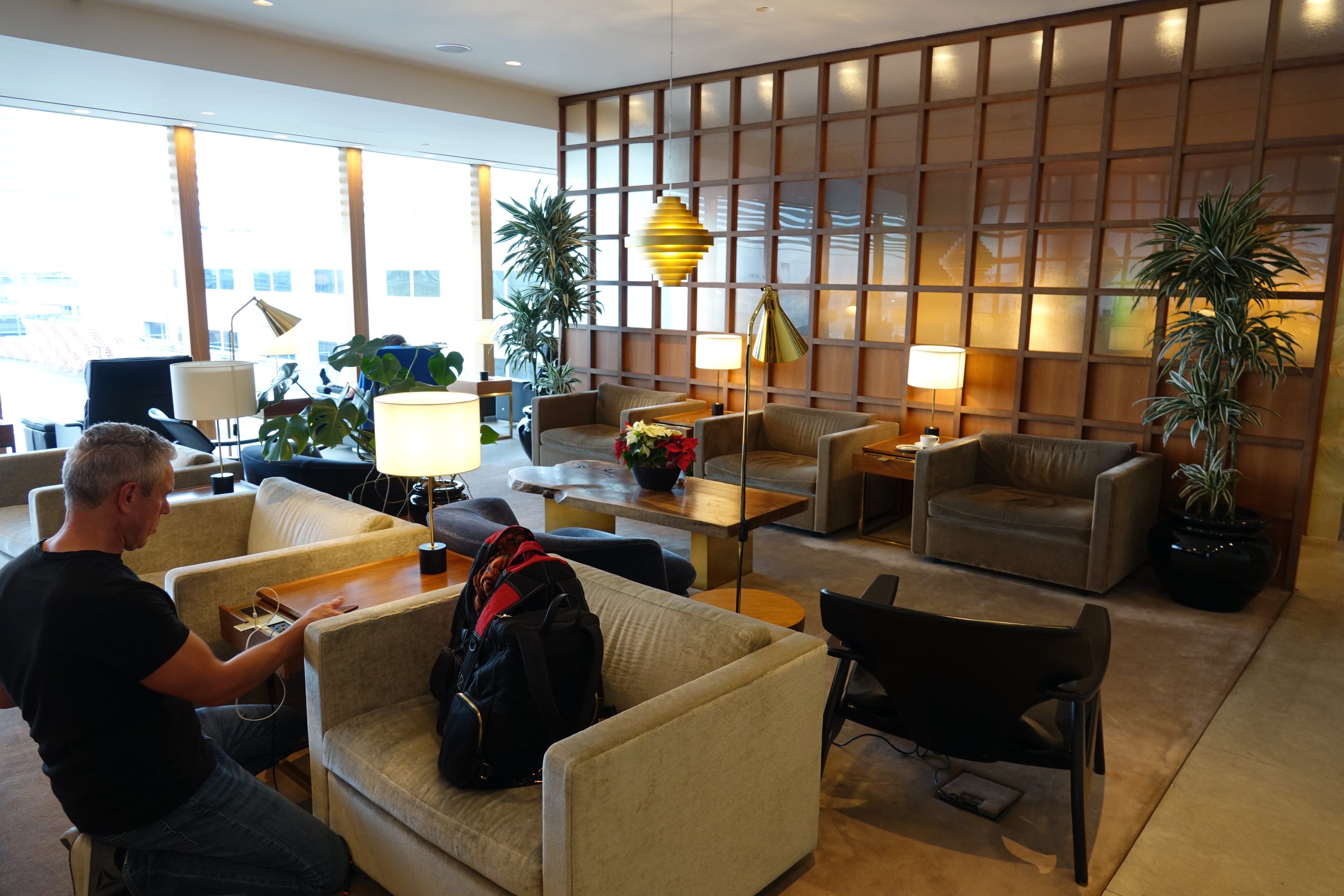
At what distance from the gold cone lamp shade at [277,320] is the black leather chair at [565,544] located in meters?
1.41

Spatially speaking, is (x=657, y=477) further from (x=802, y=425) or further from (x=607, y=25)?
(x=607, y=25)

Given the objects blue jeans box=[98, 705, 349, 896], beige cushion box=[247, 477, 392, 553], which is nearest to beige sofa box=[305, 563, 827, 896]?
blue jeans box=[98, 705, 349, 896]

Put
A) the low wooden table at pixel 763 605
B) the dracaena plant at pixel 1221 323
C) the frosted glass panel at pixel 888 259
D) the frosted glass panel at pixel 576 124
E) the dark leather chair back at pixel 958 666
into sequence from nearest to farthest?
the dark leather chair back at pixel 958 666 → the low wooden table at pixel 763 605 → the dracaena plant at pixel 1221 323 → the frosted glass panel at pixel 888 259 → the frosted glass panel at pixel 576 124

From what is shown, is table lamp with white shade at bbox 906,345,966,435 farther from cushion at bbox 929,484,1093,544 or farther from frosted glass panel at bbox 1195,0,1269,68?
frosted glass panel at bbox 1195,0,1269,68

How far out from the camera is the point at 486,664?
2.06m

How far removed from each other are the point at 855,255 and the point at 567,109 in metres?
3.09

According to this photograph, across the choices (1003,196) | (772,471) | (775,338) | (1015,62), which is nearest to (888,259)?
(1003,196)

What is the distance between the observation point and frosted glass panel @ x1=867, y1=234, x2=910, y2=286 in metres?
5.84

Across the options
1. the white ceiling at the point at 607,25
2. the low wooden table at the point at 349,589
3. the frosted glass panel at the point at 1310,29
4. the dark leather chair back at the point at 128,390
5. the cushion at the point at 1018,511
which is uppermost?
the white ceiling at the point at 607,25

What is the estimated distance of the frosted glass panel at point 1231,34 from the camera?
14.9 feet

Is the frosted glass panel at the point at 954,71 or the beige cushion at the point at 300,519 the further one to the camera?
the frosted glass panel at the point at 954,71

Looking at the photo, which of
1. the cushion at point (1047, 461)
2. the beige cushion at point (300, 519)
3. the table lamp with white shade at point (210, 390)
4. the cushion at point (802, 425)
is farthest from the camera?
the cushion at point (802, 425)

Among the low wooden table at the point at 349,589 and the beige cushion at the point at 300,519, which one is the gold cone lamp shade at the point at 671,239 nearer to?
the beige cushion at the point at 300,519

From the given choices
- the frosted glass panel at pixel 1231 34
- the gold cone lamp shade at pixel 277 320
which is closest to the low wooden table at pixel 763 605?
the gold cone lamp shade at pixel 277 320
